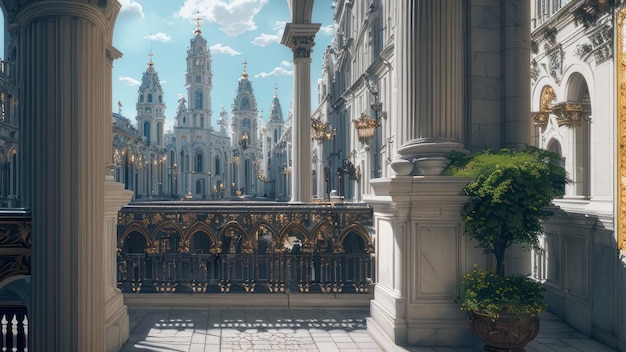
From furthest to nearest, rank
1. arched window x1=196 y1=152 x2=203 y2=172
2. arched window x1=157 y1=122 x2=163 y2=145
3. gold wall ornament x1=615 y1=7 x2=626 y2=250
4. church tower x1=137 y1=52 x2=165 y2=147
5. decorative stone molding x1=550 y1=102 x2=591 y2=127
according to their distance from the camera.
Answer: arched window x1=196 y1=152 x2=203 y2=172
arched window x1=157 y1=122 x2=163 y2=145
church tower x1=137 y1=52 x2=165 y2=147
decorative stone molding x1=550 y1=102 x2=591 y2=127
gold wall ornament x1=615 y1=7 x2=626 y2=250

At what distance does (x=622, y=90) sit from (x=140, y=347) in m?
7.30

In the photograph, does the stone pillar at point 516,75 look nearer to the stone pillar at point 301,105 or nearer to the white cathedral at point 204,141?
the stone pillar at point 301,105

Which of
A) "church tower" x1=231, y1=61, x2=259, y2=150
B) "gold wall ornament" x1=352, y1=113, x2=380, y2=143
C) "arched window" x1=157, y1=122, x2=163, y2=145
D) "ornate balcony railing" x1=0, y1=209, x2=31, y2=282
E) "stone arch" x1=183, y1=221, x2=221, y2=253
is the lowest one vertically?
"stone arch" x1=183, y1=221, x2=221, y2=253

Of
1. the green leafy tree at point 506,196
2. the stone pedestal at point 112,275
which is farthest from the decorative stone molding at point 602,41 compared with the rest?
the stone pedestal at point 112,275

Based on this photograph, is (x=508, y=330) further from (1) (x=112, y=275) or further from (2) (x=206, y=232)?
(2) (x=206, y=232)

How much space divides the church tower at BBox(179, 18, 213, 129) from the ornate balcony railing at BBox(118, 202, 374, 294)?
8761 cm

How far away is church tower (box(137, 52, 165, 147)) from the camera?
268ft

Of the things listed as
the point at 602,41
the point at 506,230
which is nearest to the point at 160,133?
the point at 602,41

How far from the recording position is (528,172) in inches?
210

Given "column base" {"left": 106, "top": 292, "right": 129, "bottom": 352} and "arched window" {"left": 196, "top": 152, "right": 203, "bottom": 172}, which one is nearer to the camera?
"column base" {"left": 106, "top": 292, "right": 129, "bottom": 352}

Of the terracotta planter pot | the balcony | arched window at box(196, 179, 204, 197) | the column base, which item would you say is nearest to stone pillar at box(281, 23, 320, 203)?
the balcony

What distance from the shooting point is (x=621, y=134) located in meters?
6.01

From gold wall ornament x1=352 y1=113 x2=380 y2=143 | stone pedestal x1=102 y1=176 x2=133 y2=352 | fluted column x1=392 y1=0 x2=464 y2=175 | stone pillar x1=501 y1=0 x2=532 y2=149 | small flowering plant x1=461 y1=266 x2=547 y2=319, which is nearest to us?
small flowering plant x1=461 y1=266 x2=547 y2=319

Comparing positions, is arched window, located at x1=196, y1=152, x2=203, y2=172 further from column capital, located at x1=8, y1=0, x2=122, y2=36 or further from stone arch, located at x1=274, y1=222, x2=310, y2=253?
column capital, located at x1=8, y1=0, x2=122, y2=36
